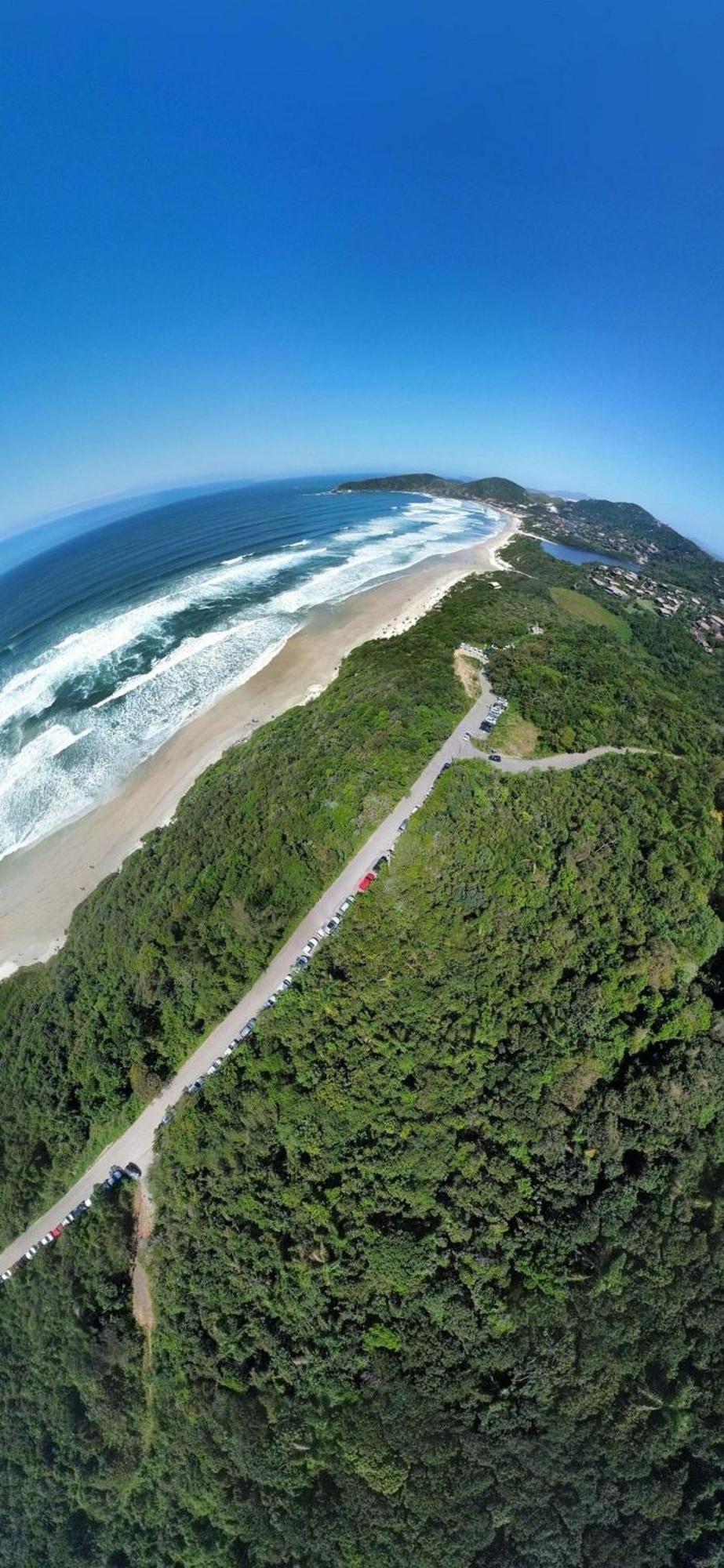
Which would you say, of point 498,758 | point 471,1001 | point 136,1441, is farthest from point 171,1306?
point 498,758

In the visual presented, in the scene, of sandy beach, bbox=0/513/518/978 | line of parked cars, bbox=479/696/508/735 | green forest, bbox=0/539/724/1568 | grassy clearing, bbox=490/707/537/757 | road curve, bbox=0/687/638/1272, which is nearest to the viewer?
green forest, bbox=0/539/724/1568

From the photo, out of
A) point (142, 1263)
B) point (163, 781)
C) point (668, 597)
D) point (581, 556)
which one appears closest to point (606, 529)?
point (581, 556)

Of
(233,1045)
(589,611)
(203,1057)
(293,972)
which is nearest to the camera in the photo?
(233,1045)

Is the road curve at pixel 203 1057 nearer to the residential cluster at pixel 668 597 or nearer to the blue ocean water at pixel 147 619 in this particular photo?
the blue ocean water at pixel 147 619

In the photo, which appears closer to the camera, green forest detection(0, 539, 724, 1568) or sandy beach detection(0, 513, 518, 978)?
green forest detection(0, 539, 724, 1568)

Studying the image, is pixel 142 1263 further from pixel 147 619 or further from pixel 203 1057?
pixel 147 619

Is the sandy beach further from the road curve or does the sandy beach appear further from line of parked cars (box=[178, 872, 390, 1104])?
line of parked cars (box=[178, 872, 390, 1104])

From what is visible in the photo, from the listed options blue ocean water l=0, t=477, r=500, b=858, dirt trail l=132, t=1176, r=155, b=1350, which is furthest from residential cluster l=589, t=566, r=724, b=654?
dirt trail l=132, t=1176, r=155, b=1350
